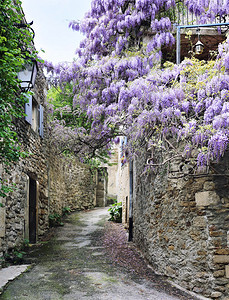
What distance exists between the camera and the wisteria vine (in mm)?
4246

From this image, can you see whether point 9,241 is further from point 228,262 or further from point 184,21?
point 184,21

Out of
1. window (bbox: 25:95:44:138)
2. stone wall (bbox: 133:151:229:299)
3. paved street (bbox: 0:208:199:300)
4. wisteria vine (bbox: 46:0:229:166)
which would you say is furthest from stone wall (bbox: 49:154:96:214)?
stone wall (bbox: 133:151:229:299)

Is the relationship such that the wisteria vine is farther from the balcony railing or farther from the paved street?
the paved street

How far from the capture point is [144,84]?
16.9ft

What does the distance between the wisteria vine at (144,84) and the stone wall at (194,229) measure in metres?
0.36

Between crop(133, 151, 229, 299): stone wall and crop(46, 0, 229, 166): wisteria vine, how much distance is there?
0.36 m

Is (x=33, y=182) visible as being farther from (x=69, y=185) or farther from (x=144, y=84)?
(x=69, y=185)

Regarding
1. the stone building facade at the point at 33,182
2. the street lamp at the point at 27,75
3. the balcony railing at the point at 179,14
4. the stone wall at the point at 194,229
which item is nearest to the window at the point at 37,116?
the stone building facade at the point at 33,182

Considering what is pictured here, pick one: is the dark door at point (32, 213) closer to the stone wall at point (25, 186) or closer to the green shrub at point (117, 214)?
the stone wall at point (25, 186)

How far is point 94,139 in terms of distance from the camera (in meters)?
7.86

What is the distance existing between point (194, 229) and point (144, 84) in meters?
2.36

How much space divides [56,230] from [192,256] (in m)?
6.08

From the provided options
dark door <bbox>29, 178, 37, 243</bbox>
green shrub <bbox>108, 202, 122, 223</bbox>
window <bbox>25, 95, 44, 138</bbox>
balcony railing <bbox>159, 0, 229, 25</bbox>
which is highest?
balcony railing <bbox>159, 0, 229, 25</bbox>

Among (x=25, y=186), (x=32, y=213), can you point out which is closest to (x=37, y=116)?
(x=25, y=186)
